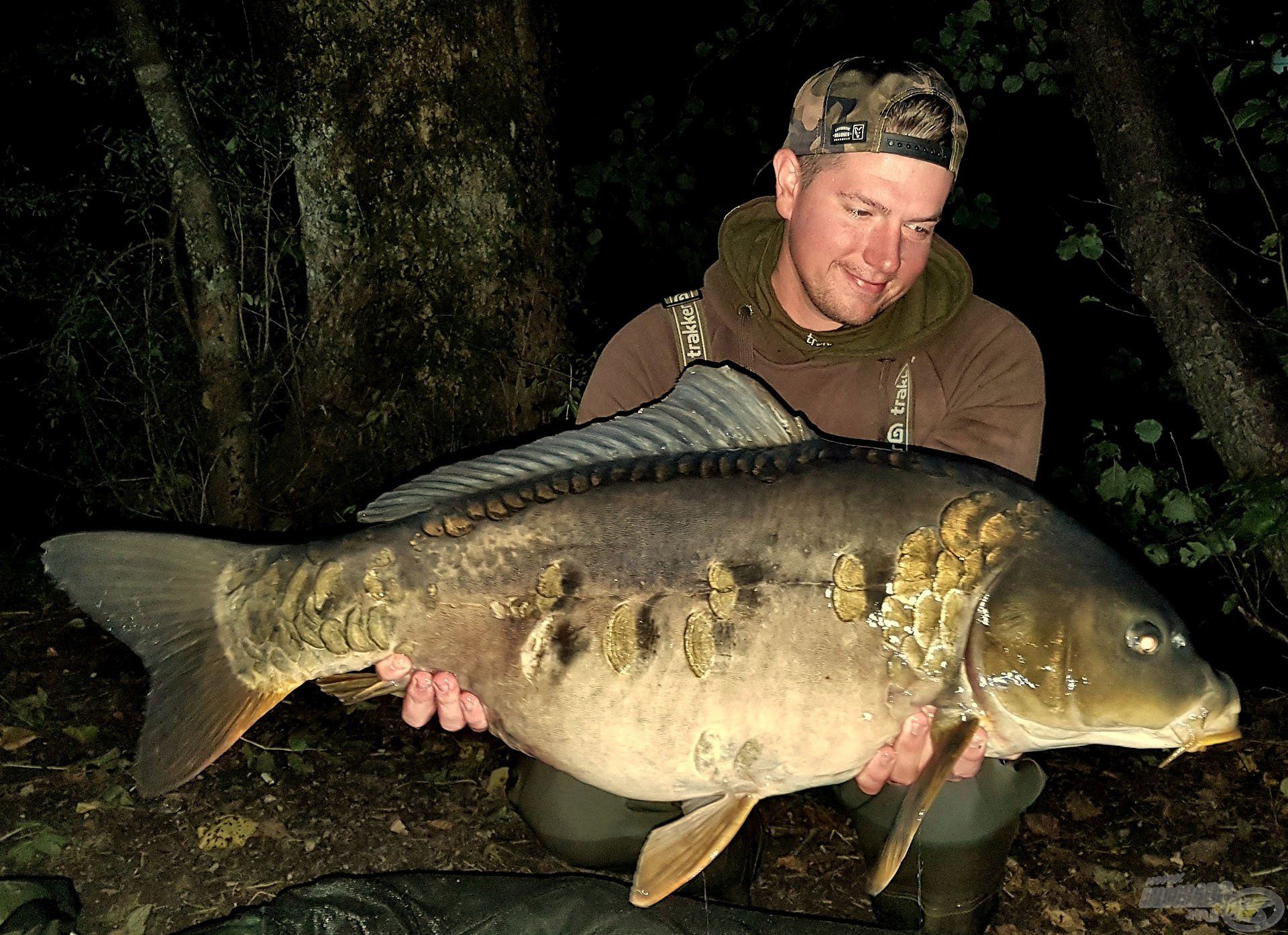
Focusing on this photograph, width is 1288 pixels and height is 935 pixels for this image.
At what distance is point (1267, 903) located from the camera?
8.78ft

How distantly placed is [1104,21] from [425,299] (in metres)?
2.32

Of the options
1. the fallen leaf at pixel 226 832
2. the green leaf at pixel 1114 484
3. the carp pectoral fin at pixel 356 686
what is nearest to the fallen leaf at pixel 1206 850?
the green leaf at pixel 1114 484

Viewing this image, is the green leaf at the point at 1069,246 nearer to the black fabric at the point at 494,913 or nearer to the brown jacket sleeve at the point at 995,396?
the brown jacket sleeve at the point at 995,396

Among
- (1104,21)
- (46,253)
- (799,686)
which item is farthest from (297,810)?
(46,253)

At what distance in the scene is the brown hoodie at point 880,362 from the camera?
2305mm

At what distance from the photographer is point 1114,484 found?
3.29 metres

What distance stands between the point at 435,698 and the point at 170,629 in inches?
19.1

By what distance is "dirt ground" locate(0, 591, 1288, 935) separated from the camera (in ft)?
8.96

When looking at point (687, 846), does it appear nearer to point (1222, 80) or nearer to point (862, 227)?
point (862, 227)

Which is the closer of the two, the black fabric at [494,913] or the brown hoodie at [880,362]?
the black fabric at [494,913]

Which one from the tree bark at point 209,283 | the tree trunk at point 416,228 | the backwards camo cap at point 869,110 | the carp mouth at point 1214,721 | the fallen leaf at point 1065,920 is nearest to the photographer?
the carp mouth at point 1214,721

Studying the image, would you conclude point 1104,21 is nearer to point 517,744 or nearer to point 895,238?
point 895,238

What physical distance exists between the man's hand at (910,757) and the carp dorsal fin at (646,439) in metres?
0.51

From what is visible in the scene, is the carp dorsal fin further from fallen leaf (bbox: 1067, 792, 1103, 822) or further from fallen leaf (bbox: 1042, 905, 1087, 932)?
fallen leaf (bbox: 1067, 792, 1103, 822)
